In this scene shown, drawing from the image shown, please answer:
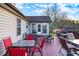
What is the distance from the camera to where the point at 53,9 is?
9000mm

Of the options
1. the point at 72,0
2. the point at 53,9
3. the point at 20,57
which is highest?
the point at 53,9

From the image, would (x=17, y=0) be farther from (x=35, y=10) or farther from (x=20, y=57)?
(x=35, y=10)

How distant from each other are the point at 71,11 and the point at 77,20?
1097 millimetres

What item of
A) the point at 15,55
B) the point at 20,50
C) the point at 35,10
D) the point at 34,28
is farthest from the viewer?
the point at 34,28

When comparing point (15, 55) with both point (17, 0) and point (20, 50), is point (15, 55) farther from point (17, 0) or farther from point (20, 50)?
point (17, 0)

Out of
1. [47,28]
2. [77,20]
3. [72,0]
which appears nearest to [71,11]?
[77,20]

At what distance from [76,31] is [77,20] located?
70cm

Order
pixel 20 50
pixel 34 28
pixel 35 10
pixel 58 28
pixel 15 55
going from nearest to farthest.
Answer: pixel 20 50 < pixel 15 55 < pixel 58 28 < pixel 35 10 < pixel 34 28

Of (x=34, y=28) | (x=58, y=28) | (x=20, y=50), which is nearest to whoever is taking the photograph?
(x=20, y=50)

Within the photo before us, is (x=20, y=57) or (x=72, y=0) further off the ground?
(x=72, y=0)

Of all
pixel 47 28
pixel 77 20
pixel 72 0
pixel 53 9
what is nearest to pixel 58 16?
pixel 53 9

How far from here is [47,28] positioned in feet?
38.6

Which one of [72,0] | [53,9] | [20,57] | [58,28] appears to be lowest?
[20,57]

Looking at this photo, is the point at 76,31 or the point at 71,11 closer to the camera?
the point at 76,31
